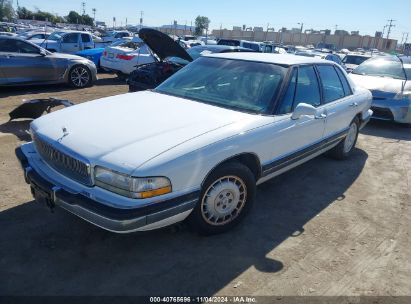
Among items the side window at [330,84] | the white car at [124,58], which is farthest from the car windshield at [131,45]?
the side window at [330,84]

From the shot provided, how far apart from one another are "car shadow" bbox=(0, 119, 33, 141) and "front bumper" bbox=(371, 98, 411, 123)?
22.5ft

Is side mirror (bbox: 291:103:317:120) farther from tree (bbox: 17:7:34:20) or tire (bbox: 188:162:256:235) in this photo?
tree (bbox: 17:7:34:20)

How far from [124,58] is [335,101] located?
850 centimetres

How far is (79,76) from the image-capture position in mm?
10586

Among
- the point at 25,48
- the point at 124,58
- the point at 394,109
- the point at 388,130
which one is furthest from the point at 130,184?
the point at 124,58

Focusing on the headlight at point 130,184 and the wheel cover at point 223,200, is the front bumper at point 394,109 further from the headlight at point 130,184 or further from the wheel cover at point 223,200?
the headlight at point 130,184

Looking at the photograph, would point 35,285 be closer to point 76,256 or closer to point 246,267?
point 76,256

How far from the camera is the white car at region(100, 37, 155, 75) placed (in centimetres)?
1177

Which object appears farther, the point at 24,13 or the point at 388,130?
the point at 24,13

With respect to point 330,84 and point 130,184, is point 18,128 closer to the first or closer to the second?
point 130,184

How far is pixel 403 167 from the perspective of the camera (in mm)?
5809

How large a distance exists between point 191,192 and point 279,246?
106 cm

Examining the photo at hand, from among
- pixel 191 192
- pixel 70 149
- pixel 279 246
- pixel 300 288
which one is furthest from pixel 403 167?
pixel 70 149

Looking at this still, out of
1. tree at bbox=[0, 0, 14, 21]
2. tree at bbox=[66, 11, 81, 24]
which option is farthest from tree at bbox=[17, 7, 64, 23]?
tree at bbox=[0, 0, 14, 21]
